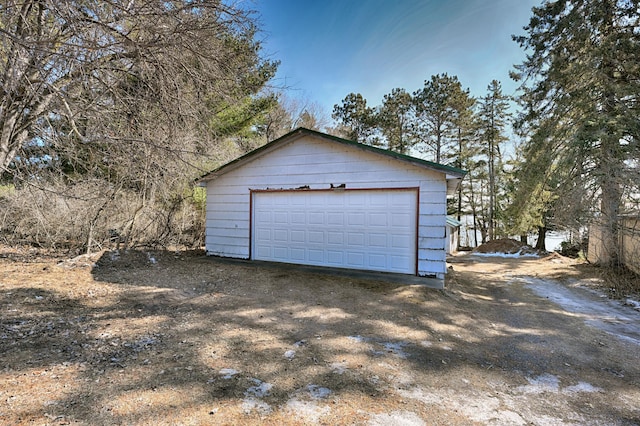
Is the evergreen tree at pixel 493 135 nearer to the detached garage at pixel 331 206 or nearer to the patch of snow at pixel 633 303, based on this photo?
the patch of snow at pixel 633 303

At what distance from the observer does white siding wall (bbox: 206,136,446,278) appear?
21.9ft

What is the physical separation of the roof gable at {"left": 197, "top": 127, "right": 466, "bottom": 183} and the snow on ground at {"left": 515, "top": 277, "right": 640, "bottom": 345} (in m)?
3.30

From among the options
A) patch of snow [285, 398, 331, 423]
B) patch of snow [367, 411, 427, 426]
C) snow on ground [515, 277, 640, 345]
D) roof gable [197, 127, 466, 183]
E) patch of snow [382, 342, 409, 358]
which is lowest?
snow on ground [515, 277, 640, 345]

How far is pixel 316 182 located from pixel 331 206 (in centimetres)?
71

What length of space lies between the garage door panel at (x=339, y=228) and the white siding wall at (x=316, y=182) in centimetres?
24

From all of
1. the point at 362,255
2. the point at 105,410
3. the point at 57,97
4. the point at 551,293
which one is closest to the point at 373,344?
the point at 105,410

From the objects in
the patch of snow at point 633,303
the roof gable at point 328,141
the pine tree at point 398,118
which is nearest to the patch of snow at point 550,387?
the roof gable at point 328,141

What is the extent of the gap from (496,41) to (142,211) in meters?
12.7

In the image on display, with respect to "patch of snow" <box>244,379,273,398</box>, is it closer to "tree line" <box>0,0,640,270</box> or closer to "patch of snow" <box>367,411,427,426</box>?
"patch of snow" <box>367,411,427,426</box>

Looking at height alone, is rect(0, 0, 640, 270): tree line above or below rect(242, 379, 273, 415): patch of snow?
above

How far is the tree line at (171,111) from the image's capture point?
4098 mm

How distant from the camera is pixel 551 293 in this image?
7523 millimetres

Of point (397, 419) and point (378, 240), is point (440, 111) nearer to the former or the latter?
point (378, 240)

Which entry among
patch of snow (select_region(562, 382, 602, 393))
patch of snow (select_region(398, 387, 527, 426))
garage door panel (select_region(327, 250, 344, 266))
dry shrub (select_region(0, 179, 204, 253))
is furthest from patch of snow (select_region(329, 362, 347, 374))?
dry shrub (select_region(0, 179, 204, 253))
